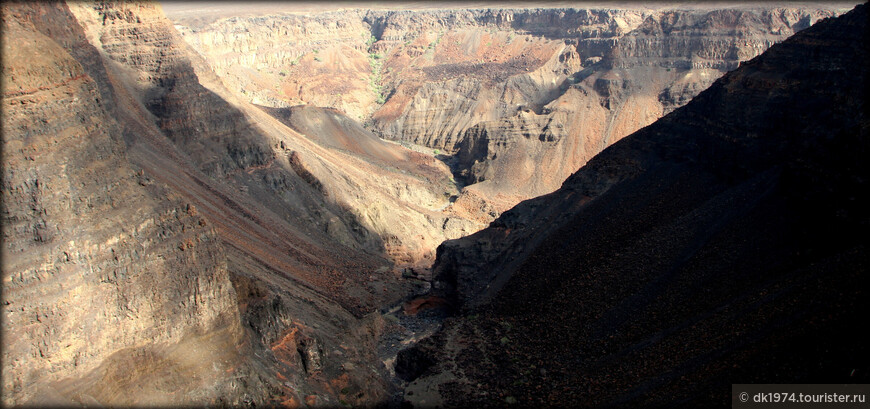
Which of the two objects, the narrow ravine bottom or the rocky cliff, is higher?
the rocky cliff

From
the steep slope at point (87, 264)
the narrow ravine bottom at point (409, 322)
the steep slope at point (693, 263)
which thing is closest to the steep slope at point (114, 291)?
the steep slope at point (87, 264)

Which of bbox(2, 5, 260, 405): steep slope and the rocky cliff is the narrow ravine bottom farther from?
the rocky cliff

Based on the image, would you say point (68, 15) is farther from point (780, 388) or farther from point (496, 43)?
point (496, 43)

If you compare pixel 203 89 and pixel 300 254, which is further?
pixel 203 89

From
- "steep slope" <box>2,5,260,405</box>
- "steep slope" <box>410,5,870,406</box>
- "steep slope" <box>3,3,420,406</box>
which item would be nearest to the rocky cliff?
"steep slope" <box>410,5,870,406</box>

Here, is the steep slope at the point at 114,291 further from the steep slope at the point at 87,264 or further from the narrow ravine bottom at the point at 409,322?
the narrow ravine bottom at the point at 409,322

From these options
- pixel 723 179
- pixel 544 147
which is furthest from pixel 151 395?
pixel 544 147
